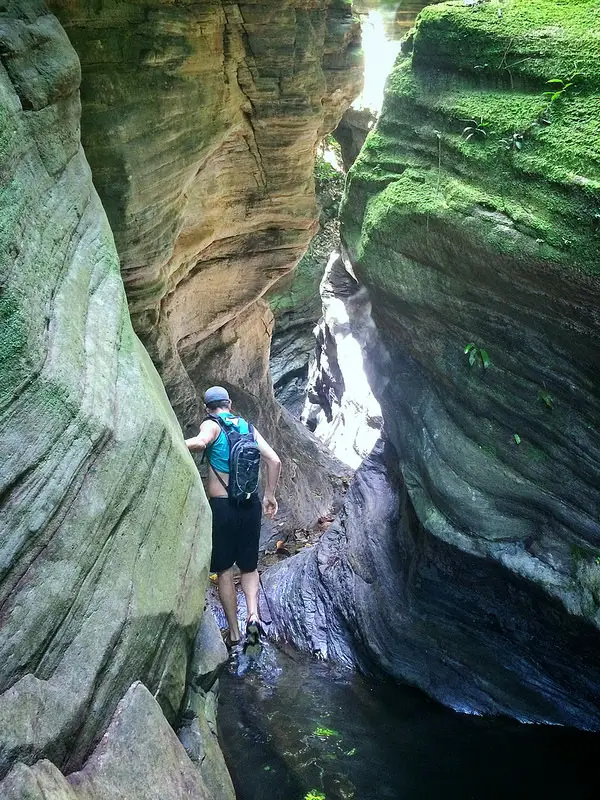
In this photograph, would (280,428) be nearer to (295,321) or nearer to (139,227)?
(295,321)

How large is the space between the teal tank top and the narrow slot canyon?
4.04 feet

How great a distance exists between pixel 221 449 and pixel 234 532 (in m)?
0.90

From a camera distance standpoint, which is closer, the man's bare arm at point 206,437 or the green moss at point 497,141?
the green moss at point 497,141

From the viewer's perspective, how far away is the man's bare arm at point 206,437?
19.2 ft

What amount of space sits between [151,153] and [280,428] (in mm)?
7374

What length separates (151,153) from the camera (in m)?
6.08

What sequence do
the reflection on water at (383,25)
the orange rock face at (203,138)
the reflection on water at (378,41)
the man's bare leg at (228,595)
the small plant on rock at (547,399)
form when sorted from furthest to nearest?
the reflection on water at (378,41), the reflection on water at (383,25), the man's bare leg at (228,595), the orange rock face at (203,138), the small plant on rock at (547,399)

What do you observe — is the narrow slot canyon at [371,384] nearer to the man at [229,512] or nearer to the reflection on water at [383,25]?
the man at [229,512]

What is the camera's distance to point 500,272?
5.29 meters

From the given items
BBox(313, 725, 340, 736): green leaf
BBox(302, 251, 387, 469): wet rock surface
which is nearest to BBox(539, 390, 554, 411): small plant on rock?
BBox(313, 725, 340, 736): green leaf

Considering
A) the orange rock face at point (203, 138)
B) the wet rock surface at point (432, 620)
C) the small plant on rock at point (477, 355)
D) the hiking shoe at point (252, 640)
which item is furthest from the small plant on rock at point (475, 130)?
the hiking shoe at point (252, 640)

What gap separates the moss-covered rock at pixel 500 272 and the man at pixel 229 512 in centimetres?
155

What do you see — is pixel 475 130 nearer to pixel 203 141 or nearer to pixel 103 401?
pixel 203 141

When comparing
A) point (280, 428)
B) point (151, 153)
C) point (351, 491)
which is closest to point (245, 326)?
point (280, 428)
